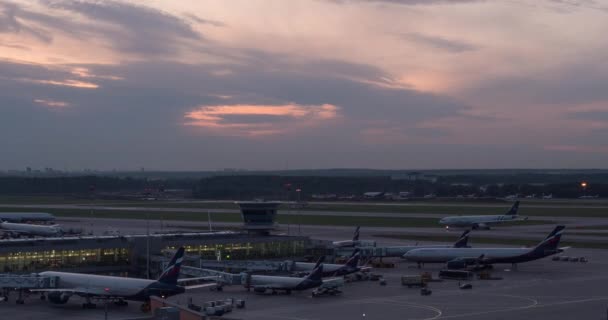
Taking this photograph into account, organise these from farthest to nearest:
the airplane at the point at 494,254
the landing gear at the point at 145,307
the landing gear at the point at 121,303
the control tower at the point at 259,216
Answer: the control tower at the point at 259,216
the airplane at the point at 494,254
the landing gear at the point at 121,303
the landing gear at the point at 145,307

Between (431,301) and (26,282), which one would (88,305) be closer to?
(26,282)

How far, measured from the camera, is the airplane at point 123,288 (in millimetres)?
58875

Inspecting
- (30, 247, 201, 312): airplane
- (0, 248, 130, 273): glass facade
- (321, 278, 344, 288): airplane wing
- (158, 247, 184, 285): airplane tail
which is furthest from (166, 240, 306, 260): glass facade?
(158, 247, 184, 285): airplane tail

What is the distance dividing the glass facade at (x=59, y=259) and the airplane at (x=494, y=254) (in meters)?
32.2

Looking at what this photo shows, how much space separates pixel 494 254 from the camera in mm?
84750

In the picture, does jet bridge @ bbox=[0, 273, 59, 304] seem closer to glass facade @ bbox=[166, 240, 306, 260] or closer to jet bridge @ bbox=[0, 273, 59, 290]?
jet bridge @ bbox=[0, 273, 59, 290]

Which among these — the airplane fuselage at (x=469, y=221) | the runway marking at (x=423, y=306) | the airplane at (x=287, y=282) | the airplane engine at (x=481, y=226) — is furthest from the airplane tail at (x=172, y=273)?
the airplane engine at (x=481, y=226)

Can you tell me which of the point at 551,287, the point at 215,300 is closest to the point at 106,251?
Answer: the point at 215,300

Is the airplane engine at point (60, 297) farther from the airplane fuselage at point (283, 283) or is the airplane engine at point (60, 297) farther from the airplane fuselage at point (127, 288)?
the airplane fuselage at point (283, 283)

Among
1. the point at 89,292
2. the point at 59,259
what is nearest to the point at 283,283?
the point at 89,292

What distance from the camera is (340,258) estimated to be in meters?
92.0

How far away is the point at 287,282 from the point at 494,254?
90.7ft

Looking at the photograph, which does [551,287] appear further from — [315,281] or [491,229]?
[491,229]

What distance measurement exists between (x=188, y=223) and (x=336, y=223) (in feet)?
90.0
